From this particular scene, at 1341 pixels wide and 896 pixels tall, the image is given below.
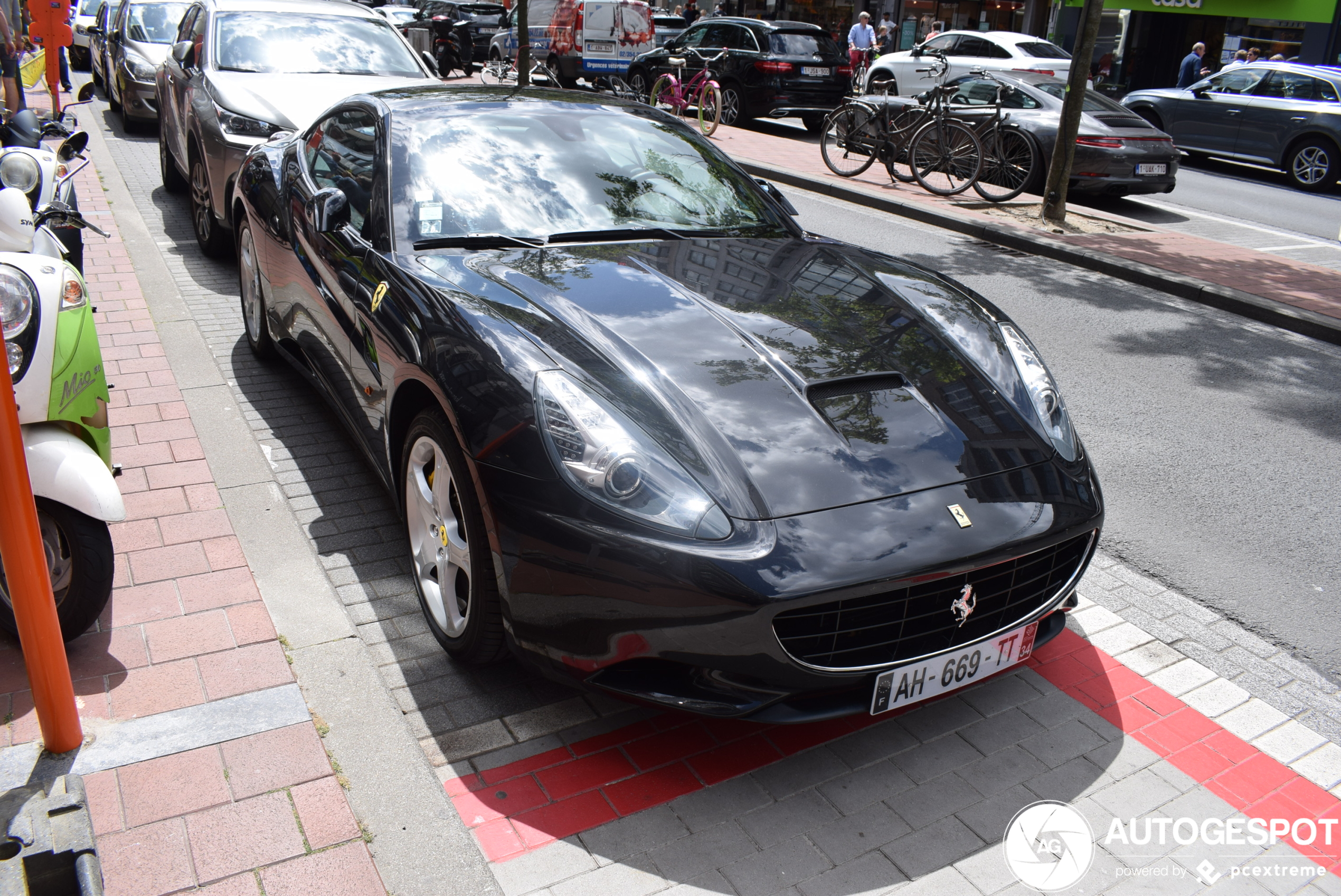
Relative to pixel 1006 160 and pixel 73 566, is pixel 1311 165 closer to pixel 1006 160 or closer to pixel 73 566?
pixel 1006 160

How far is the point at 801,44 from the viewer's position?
17656 mm

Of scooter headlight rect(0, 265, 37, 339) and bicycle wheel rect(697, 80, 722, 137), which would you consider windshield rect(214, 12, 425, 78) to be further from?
bicycle wheel rect(697, 80, 722, 137)

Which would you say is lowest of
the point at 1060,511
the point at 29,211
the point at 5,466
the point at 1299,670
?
the point at 1299,670

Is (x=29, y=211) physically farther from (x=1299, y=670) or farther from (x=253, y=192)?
(x=1299, y=670)

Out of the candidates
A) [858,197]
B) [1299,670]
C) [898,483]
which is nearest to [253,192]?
[898,483]

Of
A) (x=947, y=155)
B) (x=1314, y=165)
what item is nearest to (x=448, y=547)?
(x=947, y=155)

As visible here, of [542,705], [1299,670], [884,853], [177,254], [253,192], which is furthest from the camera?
[177,254]

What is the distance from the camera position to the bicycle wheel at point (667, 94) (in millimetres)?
17328

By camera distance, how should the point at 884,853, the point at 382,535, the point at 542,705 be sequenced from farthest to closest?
1. the point at 382,535
2. the point at 542,705
3. the point at 884,853

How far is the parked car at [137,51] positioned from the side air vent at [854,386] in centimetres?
1102

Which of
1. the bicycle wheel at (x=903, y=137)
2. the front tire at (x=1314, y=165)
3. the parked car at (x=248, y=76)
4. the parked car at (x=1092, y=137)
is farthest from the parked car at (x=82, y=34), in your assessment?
the front tire at (x=1314, y=165)

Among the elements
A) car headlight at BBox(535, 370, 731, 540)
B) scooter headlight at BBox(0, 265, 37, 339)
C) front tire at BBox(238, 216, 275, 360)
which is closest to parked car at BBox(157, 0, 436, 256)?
front tire at BBox(238, 216, 275, 360)

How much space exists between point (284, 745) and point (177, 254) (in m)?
5.92

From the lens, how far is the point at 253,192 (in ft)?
17.4
